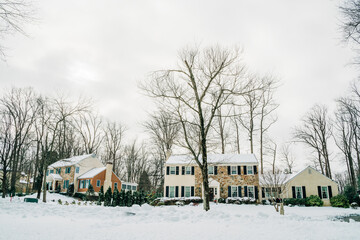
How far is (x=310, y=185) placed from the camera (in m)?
24.6

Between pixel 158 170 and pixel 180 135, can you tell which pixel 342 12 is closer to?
pixel 180 135

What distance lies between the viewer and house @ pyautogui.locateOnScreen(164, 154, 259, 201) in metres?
25.9

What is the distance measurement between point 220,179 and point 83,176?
1703 centimetres

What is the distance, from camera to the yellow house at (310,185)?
24.1 meters

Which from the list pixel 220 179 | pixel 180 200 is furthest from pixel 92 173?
pixel 220 179

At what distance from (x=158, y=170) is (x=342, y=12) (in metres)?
35.3

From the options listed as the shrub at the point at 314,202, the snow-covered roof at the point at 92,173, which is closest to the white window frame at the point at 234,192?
the shrub at the point at 314,202

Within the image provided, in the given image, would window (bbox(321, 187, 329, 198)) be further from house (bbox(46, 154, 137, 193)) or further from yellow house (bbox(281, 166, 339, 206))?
house (bbox(46, 154, 137, 193))

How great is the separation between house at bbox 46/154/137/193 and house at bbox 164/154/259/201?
26.3ft

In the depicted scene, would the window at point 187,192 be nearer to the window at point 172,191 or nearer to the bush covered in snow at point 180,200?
the window at point 172,191

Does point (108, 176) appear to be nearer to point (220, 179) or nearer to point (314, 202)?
point (220, 179)

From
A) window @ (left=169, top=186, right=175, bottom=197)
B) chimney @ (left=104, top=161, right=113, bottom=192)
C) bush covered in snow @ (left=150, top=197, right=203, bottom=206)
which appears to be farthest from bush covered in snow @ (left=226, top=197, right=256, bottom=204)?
chimney @ (left=104, top=161, right=113, bottom=192)

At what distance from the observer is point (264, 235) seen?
549 centimetres

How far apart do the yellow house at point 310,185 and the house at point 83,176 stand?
20027 mm
